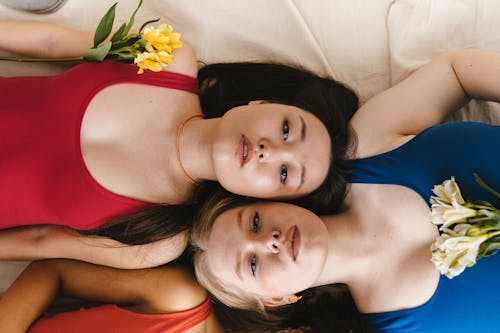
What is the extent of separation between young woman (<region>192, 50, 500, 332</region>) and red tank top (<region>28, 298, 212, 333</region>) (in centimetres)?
14

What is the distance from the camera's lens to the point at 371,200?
1.44 m

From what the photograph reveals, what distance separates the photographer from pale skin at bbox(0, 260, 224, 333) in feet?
4.85

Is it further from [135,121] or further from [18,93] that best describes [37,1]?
[135,121]

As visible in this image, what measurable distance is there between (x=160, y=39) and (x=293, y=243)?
1.93 feet

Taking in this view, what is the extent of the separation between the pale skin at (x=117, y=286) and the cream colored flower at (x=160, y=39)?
0.69 meters

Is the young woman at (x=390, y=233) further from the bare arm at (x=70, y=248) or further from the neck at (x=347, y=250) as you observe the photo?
the bare arm at (x=70, y=248)

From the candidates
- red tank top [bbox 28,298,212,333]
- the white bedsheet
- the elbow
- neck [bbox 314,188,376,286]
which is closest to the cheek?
neck [bbox 314,188,376,286]

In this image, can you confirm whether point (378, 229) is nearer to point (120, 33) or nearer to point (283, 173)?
point (283, 173)

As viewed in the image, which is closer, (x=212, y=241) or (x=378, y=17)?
(x=212, y=241)

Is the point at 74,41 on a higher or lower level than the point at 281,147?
higher

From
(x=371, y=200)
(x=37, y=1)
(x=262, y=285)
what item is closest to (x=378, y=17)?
(x=371, y=200)

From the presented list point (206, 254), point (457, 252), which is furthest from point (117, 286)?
point (457, 252)

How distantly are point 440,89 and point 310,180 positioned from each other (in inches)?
19.7

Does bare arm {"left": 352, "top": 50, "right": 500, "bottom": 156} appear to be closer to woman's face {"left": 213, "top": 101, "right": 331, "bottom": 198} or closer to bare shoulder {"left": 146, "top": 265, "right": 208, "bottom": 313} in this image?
woman's face {"left": 213, "top": 101, "right": 331, "bottom": 198}
